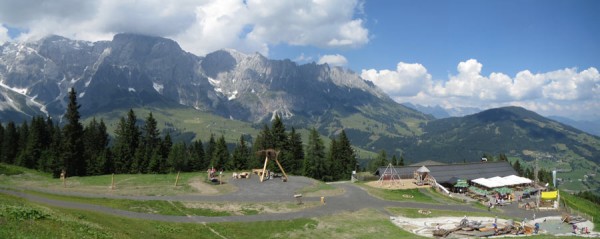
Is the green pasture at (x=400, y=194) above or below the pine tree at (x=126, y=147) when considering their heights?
below

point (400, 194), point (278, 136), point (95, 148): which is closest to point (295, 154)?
point (278, 136)

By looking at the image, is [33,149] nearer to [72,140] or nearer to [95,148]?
[95,148]

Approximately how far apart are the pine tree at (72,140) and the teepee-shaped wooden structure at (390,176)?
68419mm

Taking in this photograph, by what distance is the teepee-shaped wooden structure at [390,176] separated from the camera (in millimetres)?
87581

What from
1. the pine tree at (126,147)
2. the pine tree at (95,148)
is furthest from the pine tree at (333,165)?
the pine tree at (95,148)

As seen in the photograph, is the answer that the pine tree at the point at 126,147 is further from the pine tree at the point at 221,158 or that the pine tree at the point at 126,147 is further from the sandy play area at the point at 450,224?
the sandy play area at the point at 450,224

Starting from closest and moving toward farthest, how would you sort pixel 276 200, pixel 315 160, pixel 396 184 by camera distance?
pixel 276 200 < pixel 396 184 < pixel 315 160

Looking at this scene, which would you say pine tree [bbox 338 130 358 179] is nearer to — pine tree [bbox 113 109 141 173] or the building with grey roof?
the building with grey roof

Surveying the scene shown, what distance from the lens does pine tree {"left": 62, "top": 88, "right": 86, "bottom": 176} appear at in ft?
295

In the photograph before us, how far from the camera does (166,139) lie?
123 m

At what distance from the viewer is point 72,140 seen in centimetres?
9150

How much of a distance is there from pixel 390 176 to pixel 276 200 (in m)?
39.1

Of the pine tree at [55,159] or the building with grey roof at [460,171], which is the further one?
the building with grey roof at [460,171]

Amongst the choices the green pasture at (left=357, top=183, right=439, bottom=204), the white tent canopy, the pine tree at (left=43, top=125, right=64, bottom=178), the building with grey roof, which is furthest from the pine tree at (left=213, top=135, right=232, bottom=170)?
the white tent canopy
